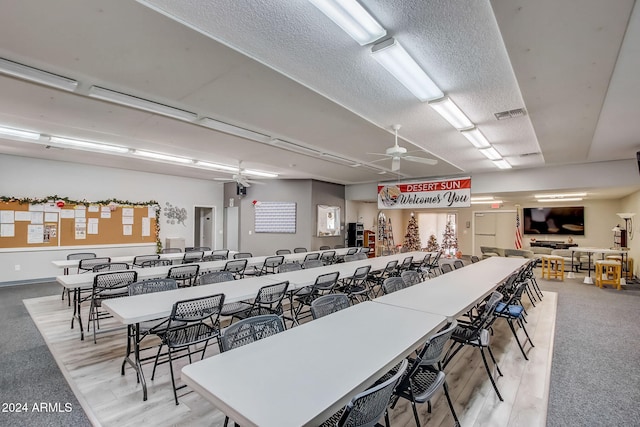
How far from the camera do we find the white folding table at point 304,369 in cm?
125

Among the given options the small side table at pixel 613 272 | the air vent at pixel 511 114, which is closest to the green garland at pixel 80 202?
the air vent at pixel 511 114

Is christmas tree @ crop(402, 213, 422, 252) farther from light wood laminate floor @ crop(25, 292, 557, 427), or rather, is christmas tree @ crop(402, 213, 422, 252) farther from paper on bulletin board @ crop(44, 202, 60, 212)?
paper on bulletin board @ crop(44, 202, 60, 212)

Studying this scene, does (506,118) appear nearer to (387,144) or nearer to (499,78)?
(499,78)

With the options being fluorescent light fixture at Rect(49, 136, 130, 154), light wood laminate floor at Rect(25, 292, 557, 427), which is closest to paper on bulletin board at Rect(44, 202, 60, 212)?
fluorescent light fixture at Rect(49, 136, 130, 154)

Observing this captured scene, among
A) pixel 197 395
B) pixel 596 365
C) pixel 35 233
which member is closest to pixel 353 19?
pixel 197 395

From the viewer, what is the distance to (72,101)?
143 inches

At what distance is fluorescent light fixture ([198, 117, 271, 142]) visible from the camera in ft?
14.0

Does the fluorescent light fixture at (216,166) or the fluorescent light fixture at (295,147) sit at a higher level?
the fluorescent light fixture at (295,147)

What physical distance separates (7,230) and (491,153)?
1037 cm

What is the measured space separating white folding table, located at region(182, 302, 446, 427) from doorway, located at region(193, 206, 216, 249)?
9.25 metres

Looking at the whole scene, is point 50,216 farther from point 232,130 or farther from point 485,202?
point 485,202

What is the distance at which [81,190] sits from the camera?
757 cm

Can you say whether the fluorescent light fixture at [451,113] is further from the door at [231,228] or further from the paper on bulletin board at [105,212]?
the paper on bulletin board at [105,212]

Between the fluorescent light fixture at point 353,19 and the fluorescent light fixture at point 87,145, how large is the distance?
540cm
